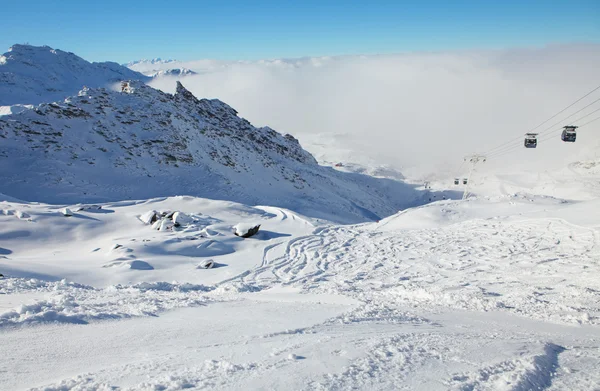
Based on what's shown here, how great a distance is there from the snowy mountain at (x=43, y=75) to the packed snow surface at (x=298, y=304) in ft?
367

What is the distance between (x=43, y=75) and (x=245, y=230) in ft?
522

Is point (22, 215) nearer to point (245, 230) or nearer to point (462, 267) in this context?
point (245, 230)

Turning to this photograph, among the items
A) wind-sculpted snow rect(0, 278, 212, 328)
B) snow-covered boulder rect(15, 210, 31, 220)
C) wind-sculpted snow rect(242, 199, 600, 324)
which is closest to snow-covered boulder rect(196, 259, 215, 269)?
wind-sculpted snow rect(242, 199, 600, 324)

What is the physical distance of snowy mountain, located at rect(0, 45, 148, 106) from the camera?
11023 cm

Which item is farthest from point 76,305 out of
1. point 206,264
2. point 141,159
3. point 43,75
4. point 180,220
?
point 43,75

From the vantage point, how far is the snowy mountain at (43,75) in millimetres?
110231

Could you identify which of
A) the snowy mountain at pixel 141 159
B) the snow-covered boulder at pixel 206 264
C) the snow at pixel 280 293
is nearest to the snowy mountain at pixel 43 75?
the snowy mountain at pixel 141 159

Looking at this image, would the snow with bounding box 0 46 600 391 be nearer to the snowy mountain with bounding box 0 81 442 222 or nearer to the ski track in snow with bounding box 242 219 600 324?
the ski track in snow with bounding box 242 219 600 324

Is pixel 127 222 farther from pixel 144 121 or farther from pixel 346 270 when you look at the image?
pixel 144 121

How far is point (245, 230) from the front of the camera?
62.2 feet

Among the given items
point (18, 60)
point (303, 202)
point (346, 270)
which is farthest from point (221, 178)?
point (18, 60)

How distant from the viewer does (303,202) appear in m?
45.1

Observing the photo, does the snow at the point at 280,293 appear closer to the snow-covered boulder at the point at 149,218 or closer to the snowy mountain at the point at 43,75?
the snow-covered boulder at the point at 149,218

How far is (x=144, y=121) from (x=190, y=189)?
519 inches
